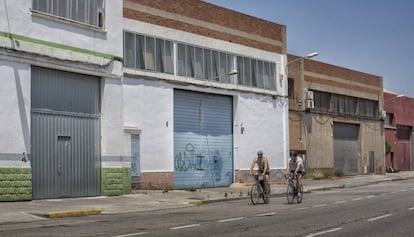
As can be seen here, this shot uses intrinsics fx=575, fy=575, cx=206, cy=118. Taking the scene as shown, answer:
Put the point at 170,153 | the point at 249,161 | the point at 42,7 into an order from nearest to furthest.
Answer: the point at 42,7 → the point at 170,153 → the point at 249,161

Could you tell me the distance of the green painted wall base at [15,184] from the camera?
18141mm

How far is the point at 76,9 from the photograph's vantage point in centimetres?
2116

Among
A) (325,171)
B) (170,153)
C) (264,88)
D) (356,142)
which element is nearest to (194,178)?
(170,153)

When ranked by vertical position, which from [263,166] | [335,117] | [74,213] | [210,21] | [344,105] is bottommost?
[74,213]

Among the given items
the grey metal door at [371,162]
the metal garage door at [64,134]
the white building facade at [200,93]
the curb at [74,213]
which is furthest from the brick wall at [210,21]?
the grey metal door at [371,162]

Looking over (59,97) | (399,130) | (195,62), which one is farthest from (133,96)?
(399,130)

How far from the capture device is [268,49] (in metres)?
32.9

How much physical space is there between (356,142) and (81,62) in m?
30.3

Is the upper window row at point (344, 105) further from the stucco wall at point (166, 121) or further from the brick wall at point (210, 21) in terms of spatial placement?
the stucco wall at point (166, 121)

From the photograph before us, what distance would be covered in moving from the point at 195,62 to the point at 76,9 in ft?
26.9

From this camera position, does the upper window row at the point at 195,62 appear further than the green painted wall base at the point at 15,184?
Yes

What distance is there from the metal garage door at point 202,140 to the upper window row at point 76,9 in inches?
256

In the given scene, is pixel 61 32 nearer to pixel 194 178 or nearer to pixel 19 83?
pixel 19 83

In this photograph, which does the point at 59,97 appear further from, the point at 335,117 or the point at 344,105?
the point at 344,105
